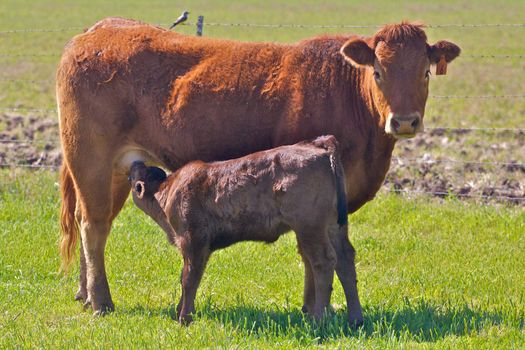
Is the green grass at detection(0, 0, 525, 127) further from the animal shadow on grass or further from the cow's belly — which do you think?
the animal shadow on grass

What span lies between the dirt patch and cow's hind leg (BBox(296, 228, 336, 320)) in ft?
14.4

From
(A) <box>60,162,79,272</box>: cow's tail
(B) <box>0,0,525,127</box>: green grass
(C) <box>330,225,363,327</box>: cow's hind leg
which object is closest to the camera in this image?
(C) <box>330,225,363,327</box>: cow's hind leg

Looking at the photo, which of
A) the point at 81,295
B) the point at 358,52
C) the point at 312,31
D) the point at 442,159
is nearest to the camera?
the point at 358,52

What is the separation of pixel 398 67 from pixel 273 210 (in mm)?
1403

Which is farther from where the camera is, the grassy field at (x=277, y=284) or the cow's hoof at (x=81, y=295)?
the cow's hoof at (x=81, y=295)

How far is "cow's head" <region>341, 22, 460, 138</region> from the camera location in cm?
682

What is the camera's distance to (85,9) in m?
50.1

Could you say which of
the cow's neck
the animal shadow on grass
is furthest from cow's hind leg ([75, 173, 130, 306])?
the cow's neck

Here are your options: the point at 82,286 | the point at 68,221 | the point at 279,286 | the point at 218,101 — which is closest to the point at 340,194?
the point at 218,101

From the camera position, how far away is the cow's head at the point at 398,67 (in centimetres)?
682

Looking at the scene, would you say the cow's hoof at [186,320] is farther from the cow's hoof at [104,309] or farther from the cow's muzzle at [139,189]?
the cow's muzzle at [139,189]

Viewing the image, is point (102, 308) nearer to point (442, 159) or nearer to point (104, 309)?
point (104, 309)

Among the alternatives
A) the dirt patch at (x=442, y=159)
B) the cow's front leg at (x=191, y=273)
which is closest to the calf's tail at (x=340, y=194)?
the cow's front leg at (x=191, y=273)

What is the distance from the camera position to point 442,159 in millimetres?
12484
